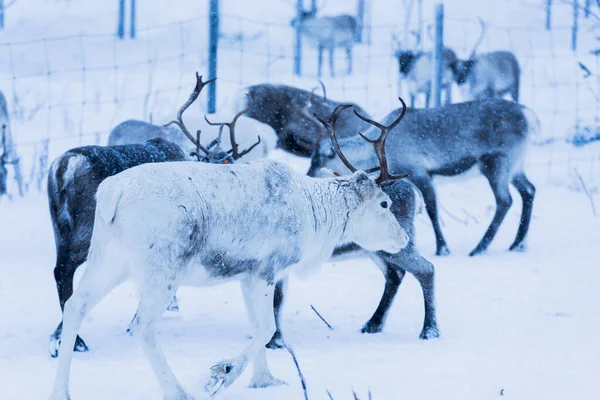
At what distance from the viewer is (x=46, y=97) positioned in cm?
1310

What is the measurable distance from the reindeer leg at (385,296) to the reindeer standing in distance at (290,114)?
4.32 m

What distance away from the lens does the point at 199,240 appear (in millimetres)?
3602

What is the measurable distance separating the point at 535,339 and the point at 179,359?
5.88 ft

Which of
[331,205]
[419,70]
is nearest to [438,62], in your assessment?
[419,70]

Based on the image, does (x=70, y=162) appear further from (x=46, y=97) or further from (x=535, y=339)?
(x=46, y=97)

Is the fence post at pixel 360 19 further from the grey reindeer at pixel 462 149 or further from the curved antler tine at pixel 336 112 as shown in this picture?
the curved antler tine at pixel 336 112

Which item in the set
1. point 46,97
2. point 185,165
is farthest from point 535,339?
point 46,97

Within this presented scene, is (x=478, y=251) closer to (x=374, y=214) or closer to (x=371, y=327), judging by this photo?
(x=371, y=327)

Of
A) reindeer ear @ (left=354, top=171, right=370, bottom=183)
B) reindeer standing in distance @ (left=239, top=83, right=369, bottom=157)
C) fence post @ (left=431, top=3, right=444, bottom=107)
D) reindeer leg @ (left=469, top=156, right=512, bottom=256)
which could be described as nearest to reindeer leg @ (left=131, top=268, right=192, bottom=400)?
reindeer ear @ (left=354, top=171, right=370, bottom=183)

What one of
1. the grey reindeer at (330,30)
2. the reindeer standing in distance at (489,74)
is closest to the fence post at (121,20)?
the grey reindeer at (330,30)

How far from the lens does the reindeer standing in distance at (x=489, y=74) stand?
45.7 ft

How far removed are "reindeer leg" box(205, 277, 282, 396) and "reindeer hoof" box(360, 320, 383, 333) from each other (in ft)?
3.95

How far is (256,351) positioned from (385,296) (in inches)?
61.2

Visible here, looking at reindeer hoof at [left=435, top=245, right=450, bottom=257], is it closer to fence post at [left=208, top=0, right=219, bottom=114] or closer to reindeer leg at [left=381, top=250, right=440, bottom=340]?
reindeer leg at [left=381, top=250, right=440, bottom=340]
